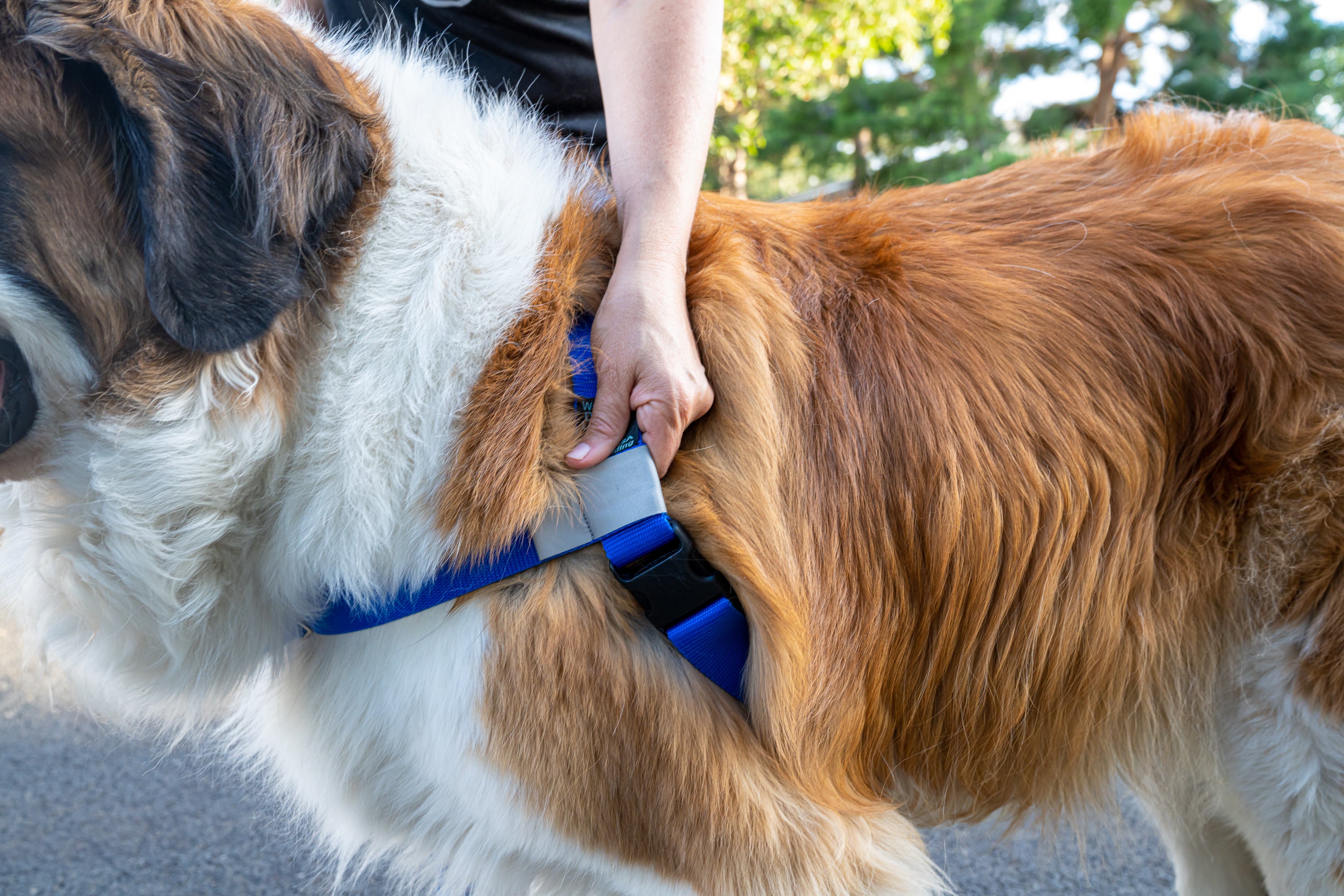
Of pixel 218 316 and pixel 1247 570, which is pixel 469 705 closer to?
pixel 218 316

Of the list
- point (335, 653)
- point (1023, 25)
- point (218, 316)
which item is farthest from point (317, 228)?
point (1023, 25)

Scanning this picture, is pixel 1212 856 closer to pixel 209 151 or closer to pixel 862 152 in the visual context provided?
pixel 209 151

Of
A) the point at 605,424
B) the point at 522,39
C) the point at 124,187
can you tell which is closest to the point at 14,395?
the point at 124,187

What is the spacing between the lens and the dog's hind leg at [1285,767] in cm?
145

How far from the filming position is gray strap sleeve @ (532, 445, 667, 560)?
1.24m

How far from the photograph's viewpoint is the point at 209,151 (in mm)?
1205

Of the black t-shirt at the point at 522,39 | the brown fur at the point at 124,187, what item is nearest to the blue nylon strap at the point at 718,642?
the brown fur at the point at 124,187

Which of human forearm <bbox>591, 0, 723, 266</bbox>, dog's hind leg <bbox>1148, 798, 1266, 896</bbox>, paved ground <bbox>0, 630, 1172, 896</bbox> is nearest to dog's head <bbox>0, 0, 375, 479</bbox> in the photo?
human forearm <bbox>591, 0, 723, 266</bbox>

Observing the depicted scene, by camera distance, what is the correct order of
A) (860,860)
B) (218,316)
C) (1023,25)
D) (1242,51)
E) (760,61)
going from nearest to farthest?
(218,316), (860,860), (760,61), (1242,51), (1023,25)

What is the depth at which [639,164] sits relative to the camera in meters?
1.40

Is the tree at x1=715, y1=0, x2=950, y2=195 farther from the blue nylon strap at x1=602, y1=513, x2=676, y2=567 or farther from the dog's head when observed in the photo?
the blue nylon strap at x1=602, y1=513, x2=676, y2=567

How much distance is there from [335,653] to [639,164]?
0.84 meters

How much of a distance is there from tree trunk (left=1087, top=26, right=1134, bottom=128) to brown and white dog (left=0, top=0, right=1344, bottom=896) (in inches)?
671

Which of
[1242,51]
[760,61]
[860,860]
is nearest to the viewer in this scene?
[860,860]
